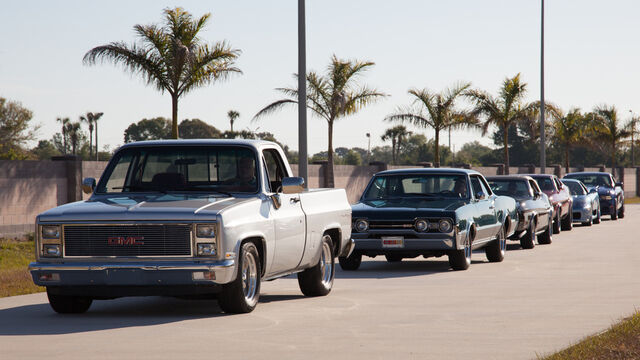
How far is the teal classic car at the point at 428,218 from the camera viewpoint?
16.6 meters

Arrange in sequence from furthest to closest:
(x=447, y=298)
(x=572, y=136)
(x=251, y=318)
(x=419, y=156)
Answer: (x=419, y=156), (x=572, y=136), (x=447, y=298), (x=251, y=318)

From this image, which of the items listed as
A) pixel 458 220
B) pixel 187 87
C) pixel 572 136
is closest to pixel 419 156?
pixel 572 136

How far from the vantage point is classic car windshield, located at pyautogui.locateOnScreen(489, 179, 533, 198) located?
23.7 meters

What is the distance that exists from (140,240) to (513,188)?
14.5 metres

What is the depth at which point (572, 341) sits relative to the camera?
940 centimetres

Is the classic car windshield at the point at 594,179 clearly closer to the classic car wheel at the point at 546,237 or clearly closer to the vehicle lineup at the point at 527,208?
the vehicle lineup at the point at 527,208

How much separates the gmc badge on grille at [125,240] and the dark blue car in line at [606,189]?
28284mm

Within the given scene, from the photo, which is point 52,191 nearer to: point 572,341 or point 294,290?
point 294,290

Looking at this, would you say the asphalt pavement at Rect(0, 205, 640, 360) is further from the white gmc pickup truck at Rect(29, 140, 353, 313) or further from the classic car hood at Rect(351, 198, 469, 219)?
the classic car hood at Rect(351, 198, 469, 219)

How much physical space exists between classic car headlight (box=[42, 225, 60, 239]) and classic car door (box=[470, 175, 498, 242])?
850 centimetres

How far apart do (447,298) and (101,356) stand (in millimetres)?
5503

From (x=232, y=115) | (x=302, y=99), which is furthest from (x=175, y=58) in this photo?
(x=232, y=115)

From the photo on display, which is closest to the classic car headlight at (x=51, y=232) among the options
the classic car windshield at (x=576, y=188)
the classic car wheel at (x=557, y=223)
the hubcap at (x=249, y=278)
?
the hubcap at (x=249, y=278)

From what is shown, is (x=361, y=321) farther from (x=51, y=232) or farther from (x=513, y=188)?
(x=513, y=188)
